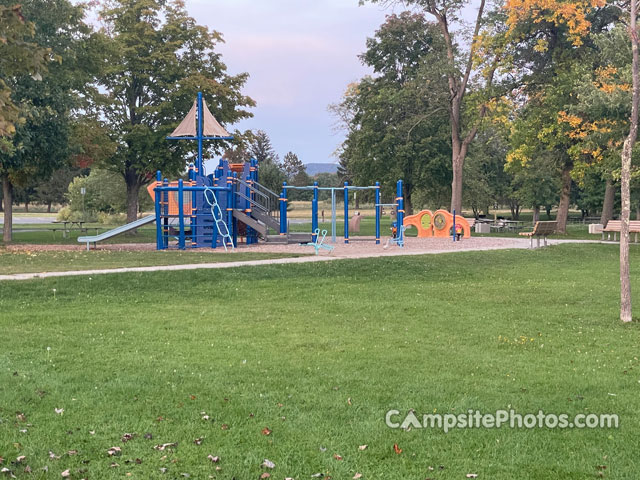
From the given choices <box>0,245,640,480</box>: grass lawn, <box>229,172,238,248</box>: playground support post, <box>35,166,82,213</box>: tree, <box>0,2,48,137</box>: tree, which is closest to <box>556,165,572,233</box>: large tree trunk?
<box>229,172,238,248</box>: playground support post

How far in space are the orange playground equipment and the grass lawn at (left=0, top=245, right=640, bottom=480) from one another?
1635 cm

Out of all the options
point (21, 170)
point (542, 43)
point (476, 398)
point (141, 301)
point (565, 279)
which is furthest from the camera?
point (542, 43)

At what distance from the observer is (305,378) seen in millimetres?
6141

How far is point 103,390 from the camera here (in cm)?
575

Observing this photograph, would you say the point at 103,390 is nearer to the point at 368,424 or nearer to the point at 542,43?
the point at 368,424

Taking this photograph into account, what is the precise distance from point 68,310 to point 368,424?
676 centimetres

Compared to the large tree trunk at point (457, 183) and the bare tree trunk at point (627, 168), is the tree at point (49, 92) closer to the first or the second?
the bare tree trunk at point (627, 168)

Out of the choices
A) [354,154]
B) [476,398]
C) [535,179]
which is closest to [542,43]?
[354,154]

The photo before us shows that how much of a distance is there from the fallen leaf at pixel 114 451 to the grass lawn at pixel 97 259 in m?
10.3

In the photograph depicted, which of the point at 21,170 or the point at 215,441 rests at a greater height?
the point at 21,170

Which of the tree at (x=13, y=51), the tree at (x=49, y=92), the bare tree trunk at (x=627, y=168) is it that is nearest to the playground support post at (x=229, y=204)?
the tree at (x=49, y=92)

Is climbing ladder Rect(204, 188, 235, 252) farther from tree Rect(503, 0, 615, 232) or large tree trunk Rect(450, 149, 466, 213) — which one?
tree Rect(503, 0, 615, 232)

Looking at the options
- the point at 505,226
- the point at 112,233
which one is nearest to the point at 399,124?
the point at 505,226

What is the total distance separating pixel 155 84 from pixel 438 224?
50.9ft
